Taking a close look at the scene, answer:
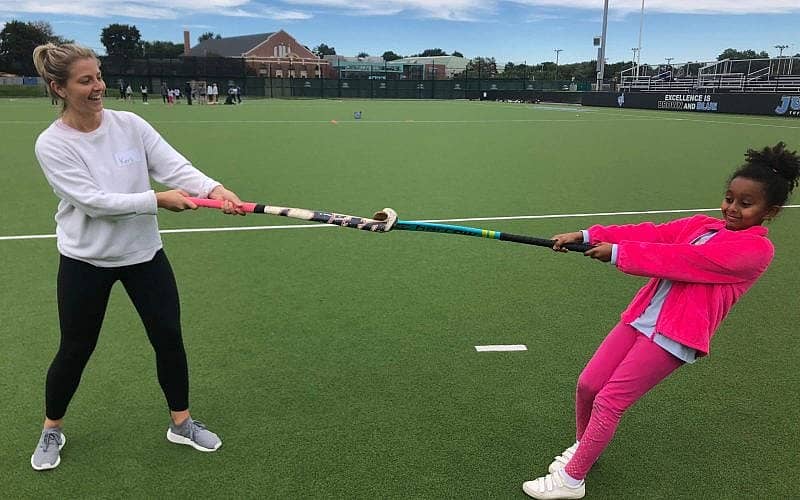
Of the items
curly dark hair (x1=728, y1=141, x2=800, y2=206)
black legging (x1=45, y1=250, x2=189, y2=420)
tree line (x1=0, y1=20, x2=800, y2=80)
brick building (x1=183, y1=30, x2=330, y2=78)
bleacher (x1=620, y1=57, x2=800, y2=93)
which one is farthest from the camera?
brick building (x1=183, y1=30, x2=330, y2=78)

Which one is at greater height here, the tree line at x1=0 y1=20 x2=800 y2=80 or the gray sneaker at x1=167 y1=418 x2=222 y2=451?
the tree line at x1=0 y1=20 x2=800 y2=80

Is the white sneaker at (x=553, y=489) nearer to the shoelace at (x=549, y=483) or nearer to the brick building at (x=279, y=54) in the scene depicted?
the shoelace at (x=549, y=483)

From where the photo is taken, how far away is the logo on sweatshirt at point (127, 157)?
9.07ft

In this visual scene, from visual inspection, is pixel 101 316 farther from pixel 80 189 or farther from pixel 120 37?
pixel 120 37

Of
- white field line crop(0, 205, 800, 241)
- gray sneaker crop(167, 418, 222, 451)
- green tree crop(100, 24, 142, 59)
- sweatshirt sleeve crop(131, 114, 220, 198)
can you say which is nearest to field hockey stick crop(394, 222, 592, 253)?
sweatshirt sleeve crop(131, 114, 220, 198)

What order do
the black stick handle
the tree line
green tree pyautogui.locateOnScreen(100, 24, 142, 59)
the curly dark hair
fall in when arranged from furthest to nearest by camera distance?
green tree pyautogui.locateOnScreen(100, 24, 142, 59), the tree line, the black stick handle, the curly dark hair

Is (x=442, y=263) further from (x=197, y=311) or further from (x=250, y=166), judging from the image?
(x=250, y=166)

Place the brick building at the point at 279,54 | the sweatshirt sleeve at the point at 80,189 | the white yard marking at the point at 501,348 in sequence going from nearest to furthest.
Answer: the sweatshirt sleeve at the point at 80,189
the white yard marking at the point at 501,348
the brick building at the point at 279,54

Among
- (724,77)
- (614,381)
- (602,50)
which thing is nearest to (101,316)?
(614,381)

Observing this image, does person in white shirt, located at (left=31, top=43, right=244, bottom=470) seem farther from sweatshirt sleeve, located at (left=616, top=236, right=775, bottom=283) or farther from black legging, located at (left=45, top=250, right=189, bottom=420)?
sweatshirt sleeve, located at (left=616, top=236, right=775, bottom=283)

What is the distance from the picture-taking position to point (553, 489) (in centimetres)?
287

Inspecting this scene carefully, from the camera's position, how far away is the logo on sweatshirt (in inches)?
109

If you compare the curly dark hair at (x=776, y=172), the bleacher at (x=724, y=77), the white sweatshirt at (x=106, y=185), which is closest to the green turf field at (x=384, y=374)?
the white sweatshirt at (x=106, y=185)

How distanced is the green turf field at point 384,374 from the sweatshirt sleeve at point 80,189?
132 centimetres
